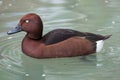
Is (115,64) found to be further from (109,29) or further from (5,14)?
(5,14)

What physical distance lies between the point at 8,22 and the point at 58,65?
2.23 m

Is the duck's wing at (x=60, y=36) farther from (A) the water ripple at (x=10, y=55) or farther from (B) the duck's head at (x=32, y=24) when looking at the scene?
(A) the water ripple at (x=10, y=55)

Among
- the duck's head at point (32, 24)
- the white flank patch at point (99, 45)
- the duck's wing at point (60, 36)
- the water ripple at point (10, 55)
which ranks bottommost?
the water ripple at point (10, 55)

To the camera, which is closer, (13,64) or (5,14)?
(13,64)

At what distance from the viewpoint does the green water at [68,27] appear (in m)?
5.79

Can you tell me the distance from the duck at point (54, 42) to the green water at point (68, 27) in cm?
9

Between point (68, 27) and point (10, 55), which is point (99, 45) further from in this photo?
point (10, 55)

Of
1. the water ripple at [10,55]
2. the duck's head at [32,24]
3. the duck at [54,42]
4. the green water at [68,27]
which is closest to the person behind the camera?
the green water at [68,27]

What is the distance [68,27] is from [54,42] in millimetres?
1315

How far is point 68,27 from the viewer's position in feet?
25.0

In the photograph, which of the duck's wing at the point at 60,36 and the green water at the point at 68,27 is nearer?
the green water at the point at 68,27

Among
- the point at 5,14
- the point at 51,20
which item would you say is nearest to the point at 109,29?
the point at 51,20

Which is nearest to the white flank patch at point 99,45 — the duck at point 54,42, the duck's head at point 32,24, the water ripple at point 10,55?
the duck at point 54,42

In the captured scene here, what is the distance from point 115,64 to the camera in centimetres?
602
